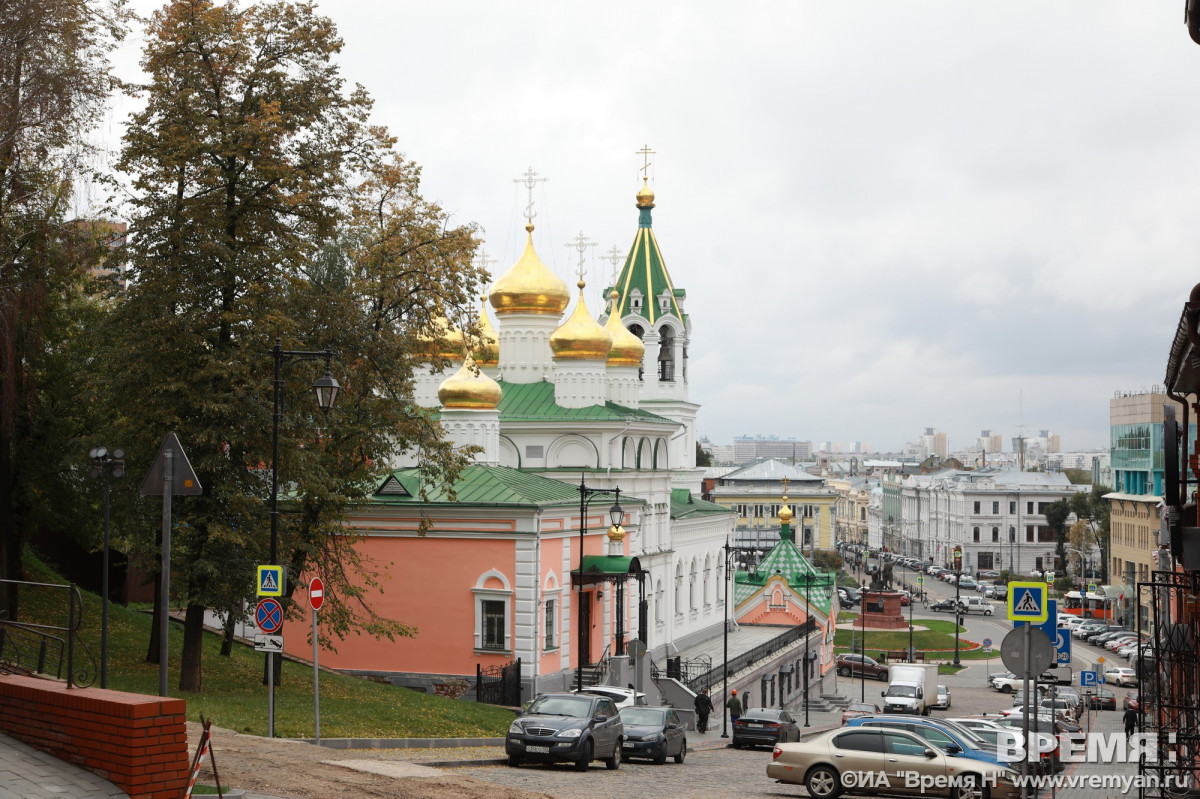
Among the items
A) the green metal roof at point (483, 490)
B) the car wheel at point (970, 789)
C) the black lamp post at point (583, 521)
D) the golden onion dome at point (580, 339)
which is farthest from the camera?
the golden onion dome at point (580, 339)

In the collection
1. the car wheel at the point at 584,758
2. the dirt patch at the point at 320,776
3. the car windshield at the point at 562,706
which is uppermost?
the dirt patch at the point at 320,776

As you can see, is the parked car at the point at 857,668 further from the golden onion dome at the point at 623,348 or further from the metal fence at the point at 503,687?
the metal fence at the point at 503,687

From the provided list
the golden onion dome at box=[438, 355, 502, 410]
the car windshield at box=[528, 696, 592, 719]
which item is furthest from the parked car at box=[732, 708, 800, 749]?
the golden onion dome at box=[438, 355, 502, 410]

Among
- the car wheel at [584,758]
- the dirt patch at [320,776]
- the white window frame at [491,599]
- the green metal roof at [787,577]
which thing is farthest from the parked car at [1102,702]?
the dirt patch at [320,776]

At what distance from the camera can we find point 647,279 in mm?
61188

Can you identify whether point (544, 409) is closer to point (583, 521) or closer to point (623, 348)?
point (623, 348)

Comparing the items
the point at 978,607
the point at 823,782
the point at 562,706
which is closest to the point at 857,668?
the point at 978,607

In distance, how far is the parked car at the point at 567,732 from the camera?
21.3 meters

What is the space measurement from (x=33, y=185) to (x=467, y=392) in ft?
57.8

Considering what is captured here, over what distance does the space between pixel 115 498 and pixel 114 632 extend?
15.3 ft

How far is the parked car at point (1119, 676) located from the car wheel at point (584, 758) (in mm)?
49040

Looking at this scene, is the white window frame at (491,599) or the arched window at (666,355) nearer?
the white window frame at (491,599)

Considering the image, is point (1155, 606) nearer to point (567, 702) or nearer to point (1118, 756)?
point (567, 702)

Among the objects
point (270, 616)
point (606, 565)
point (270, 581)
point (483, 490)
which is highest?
point (483, 490)
